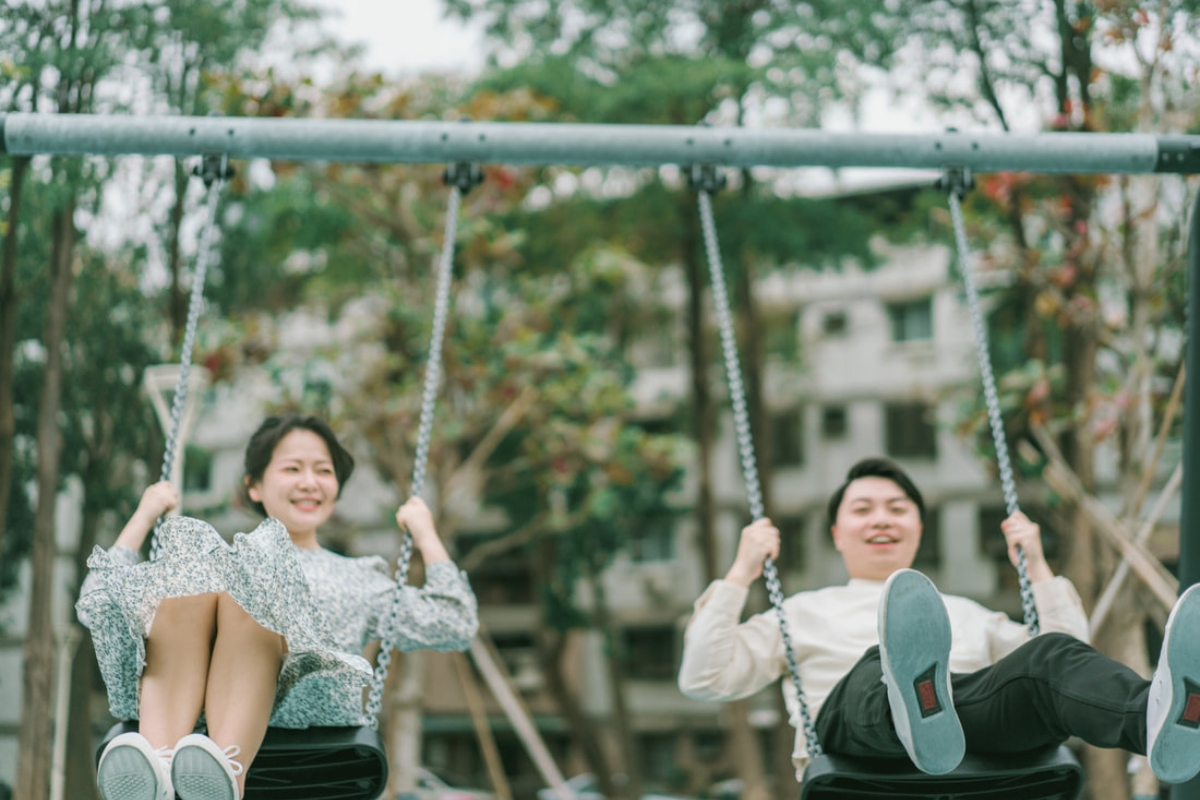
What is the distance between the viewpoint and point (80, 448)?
5.27 metres

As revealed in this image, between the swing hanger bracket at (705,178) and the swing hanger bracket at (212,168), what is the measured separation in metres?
1.15

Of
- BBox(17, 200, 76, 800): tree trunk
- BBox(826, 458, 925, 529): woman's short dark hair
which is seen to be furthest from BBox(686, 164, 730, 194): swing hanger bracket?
BBox(17, 200, 76, 800): tree trunk

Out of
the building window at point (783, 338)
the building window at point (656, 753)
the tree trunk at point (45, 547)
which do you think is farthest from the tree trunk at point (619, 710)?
the tree trunk at point (45, 547)

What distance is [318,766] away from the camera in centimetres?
238

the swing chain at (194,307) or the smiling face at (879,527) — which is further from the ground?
the swing chain at (194,307)

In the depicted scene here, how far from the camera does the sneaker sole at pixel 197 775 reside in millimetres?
2064

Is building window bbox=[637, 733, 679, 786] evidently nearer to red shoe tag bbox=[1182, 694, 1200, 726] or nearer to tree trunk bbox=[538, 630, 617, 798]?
tree trunk bbox=[538, 630, 617, 798]

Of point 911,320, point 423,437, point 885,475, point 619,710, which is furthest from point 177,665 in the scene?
point 911,320

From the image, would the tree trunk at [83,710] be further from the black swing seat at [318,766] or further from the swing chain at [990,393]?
the swing chain at [990,393]

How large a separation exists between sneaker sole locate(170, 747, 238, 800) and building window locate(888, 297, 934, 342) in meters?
14.5

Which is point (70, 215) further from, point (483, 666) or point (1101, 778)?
point (1101, 778)

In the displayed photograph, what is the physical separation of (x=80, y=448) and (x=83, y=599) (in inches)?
130

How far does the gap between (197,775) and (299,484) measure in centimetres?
80

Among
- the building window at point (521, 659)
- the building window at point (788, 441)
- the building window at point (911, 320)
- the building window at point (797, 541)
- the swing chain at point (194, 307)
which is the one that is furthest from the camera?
the building window at point (521, 659)
